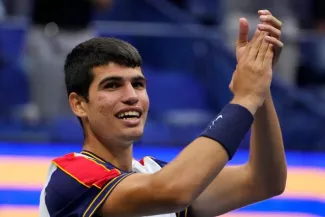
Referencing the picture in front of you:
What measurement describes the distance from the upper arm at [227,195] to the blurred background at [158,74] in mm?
4173

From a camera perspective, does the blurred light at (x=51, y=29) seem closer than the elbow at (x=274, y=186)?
No

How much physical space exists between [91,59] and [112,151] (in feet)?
1.13

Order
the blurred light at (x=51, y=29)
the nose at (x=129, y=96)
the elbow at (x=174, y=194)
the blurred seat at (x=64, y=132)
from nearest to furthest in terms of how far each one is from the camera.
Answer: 1. the elbow at (x=174, y=194)
2. the nose at (x=129, y=96)
3. the blurred seat at (x=64, y=132)
4. the blurred light at (x=51, y=29)

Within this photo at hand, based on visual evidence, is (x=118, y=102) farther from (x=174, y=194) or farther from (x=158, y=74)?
(x=158, y=74)

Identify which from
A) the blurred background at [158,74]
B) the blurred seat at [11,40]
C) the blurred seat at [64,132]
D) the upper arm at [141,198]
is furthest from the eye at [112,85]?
the blurred seat at [11,40]

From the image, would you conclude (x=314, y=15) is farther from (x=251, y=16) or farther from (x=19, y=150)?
(x=19, y=150)

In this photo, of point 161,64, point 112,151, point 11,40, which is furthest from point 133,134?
point 161,64

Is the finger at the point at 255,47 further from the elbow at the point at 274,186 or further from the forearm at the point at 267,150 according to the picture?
the elbow at the point at 274,186

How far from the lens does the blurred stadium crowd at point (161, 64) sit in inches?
343

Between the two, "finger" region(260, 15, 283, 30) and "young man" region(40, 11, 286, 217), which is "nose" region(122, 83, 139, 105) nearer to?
"young man" region(40, 11, 286, 217)

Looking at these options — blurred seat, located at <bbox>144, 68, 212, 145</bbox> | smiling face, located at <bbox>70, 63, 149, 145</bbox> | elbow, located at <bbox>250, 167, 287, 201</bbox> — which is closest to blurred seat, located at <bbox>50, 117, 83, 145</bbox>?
blurred seat, located at <bbox>144, 68, 212, 145</bbox>

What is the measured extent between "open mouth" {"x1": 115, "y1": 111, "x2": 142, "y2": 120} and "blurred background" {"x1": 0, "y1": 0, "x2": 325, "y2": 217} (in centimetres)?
454

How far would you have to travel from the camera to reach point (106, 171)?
9.80 ft

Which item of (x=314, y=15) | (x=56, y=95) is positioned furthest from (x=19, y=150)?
(x=314, y=15)
